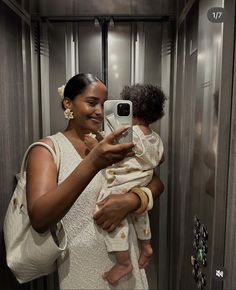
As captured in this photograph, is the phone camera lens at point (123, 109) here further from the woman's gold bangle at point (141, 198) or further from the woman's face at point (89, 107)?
the woman's gold bangle at point (141, 198)

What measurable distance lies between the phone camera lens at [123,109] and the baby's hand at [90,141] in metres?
0.09

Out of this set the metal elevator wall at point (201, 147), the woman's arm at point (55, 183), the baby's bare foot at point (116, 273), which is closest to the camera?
the woman's arm at point (55, 183)

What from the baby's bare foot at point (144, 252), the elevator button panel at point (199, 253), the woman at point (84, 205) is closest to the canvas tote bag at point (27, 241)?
the woman at point (84, 205)

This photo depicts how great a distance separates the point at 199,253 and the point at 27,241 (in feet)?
1.53

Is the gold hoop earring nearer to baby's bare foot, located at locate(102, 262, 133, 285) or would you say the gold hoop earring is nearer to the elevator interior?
the elevator interior

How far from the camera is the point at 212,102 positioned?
0.64m

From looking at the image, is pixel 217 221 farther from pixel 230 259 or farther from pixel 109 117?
pixel 109 117

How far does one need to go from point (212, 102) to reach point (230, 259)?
0.38 metres

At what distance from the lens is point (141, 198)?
2.35 ft

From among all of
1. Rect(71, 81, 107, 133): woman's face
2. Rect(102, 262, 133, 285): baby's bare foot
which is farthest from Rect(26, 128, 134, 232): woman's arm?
Rect(102, 262, 133, 285): baby's bare foot

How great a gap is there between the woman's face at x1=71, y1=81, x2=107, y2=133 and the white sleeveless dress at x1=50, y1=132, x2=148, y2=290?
2.5 inches

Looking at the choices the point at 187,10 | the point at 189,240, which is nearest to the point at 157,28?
the point at 187,10

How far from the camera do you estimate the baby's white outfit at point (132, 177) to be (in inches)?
27.5

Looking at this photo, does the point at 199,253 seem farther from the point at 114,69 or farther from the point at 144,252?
the point at 114,69
